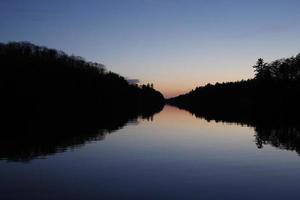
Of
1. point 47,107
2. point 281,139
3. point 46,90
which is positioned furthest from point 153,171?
point 46,90


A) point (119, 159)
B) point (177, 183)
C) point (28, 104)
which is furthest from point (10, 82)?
point (177, 183)

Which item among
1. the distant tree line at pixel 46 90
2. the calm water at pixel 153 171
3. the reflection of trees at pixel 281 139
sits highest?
the distant tree line at pixel 46 90

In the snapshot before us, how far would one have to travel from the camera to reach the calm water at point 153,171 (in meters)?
20.0

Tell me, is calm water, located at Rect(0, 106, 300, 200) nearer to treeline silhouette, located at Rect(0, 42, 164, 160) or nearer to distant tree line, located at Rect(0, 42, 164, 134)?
treeline silhouette, located at Rect(0, 42, 164, 160)

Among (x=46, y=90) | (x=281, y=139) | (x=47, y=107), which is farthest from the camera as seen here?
(x=46, y=90)

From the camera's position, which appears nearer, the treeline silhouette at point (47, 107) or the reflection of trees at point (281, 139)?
the reflection of trees at point (281, 139)

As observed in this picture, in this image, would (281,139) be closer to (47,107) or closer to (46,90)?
(47,107)

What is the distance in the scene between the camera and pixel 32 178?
23.1 m

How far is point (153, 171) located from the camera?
25.8m

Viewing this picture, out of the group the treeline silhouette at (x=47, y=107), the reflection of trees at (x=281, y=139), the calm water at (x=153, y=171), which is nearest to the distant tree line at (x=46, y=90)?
the treeline silhouette at (x=47, y=107)

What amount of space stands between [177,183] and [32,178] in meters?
7.65

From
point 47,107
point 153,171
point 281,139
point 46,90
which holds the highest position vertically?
point 46,90

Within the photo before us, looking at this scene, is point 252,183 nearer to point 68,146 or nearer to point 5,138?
point 68,146

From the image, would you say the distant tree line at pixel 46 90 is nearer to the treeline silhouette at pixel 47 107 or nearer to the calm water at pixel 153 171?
the treeline silhouette at pixel 47 107
